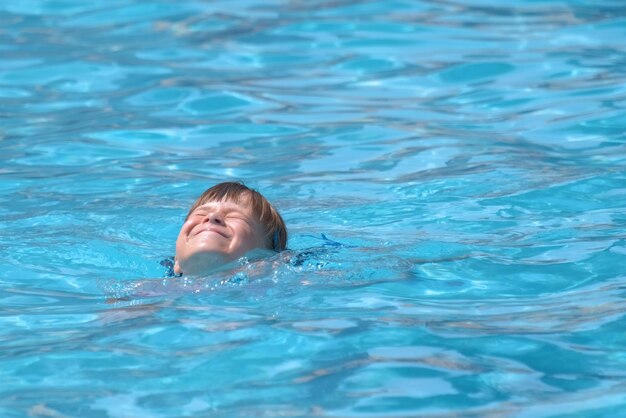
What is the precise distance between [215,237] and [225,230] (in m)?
0.09

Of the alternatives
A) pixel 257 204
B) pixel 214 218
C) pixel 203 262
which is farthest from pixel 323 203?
pixel 203 262

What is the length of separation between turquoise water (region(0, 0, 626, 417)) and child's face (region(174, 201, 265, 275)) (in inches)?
4.3

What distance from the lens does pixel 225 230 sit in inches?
211

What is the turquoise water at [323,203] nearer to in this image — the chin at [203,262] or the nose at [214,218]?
the chin at [203,262]

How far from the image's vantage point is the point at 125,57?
392 inches

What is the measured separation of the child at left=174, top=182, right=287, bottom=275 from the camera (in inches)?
207

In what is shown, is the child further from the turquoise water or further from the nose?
Result: the turquoise water

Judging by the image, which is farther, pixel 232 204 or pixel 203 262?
pixel 232 204

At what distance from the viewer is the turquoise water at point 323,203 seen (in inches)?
152

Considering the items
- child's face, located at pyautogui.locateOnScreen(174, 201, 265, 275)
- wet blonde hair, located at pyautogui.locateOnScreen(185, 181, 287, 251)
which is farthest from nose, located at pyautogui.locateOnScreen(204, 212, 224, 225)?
wet blonde hair, located at pyautogui.locateOnScreen(185, 181, 287, 251)

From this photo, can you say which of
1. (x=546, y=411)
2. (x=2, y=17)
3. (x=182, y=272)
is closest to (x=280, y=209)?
(x=182, y=272)

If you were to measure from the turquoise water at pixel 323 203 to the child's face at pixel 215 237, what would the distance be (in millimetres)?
110

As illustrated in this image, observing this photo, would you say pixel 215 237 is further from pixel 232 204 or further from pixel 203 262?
pixel 232 204

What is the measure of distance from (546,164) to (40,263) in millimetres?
2922
